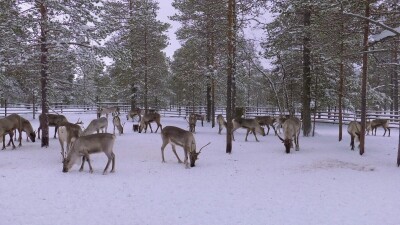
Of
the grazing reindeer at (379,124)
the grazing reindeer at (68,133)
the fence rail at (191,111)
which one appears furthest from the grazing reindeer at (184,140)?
the fence rail at (191,111)

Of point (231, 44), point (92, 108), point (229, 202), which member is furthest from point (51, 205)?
point (92, 108)

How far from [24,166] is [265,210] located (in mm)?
8339

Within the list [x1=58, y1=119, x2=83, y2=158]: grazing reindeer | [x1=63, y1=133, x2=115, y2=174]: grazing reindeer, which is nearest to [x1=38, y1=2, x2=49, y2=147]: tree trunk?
[x1=58, y1=119, x2=83, y2=158]: grazing reindeer

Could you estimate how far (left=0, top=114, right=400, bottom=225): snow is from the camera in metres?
7.00

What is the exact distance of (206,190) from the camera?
9.04m

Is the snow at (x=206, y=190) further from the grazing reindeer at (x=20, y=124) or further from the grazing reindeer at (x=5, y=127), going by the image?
the grazing reindeer at (x=20, y=124)

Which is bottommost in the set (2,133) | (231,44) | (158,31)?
(2,133)

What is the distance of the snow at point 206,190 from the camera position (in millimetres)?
7000

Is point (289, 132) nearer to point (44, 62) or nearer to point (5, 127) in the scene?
point (44, 62)

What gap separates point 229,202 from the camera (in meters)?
7.99

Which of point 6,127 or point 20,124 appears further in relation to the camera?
point 20,124

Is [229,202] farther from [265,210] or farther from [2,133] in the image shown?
[2,133]

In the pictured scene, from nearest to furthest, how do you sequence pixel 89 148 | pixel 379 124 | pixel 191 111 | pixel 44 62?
pixel 89 148, pixel 44 62, pixel 379 124, pixel 191 111

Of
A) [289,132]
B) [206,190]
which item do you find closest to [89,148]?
[206,190]
